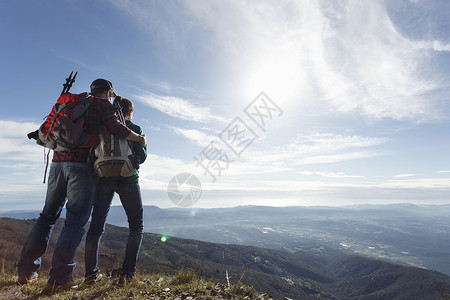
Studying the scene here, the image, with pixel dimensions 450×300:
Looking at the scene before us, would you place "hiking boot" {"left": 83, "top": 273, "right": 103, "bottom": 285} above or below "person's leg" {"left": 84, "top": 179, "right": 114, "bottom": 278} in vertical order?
below

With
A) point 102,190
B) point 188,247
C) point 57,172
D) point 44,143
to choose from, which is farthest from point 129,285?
point 188,247

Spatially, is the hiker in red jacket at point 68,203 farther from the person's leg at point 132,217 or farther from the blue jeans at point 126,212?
the person's leg at point 132,217

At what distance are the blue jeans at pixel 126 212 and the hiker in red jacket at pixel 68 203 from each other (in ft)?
1.10

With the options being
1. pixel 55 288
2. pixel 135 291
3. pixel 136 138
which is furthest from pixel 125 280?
pixel 136 138

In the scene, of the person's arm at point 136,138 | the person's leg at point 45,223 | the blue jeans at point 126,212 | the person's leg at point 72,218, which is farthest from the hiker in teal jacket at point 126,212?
the person's leg at point 45,223

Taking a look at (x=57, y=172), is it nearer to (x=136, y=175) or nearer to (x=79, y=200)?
(x=79, y=200)

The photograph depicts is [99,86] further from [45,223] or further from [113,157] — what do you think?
[45,223]

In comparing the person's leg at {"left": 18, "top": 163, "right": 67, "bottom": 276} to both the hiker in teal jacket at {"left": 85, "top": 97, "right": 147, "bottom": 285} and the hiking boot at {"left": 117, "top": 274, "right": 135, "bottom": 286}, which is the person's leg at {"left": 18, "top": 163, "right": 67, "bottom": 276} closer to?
the hiker in teal jacket at {"left": 85, "top": 97, "right": 147, "bottom": 285}

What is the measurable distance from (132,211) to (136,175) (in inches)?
27.4

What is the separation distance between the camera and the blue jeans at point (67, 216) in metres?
3.75

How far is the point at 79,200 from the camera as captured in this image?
386 centimetres

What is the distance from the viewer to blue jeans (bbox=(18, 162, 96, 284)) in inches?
148

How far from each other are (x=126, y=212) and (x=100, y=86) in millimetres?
2478

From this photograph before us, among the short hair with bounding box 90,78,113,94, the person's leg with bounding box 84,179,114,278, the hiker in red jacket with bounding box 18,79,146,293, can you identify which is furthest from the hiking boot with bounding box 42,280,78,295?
the short hair with bounding box 90,78,113,94
